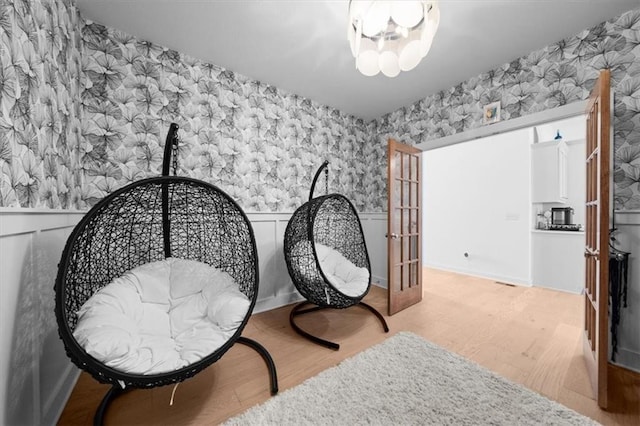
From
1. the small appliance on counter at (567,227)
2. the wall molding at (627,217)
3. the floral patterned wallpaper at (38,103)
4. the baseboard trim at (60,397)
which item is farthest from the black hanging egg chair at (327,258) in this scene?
the small appliance on counter at (567,227)

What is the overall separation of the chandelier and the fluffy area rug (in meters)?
1.81

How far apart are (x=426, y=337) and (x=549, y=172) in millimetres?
3297

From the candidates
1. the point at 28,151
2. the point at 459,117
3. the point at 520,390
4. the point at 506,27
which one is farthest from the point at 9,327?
the point at 459,117

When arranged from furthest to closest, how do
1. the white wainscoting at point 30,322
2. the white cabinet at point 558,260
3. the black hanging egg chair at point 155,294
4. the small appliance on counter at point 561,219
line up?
the small appliance on counter at point 561,219, the white cabinet at point 558,260, the black hanging egg chair at point 155,294, the white wainscoting at point 30,322

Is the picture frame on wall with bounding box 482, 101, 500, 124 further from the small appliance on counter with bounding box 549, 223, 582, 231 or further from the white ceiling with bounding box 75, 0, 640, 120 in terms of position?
the small appliance on counter with bounding box 549, 223, 582, 231

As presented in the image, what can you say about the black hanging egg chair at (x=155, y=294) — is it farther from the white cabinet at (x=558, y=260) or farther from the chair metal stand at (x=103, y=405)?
the white cabinet at (x=558, y=260)

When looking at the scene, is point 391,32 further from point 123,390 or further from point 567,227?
point 567,227

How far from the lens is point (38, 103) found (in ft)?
3.70

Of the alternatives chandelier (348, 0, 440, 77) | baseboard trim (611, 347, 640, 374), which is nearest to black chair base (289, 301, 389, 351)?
baseboard trim (611, 347, 640, 374)

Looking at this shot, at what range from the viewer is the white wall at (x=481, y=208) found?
3594 mm

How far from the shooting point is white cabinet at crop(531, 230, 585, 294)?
123 inches

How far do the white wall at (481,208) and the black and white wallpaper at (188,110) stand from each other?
1.74 meters

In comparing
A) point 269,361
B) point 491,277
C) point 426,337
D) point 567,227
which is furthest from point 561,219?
point 269,361

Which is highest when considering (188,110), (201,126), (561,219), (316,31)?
(316,31)
